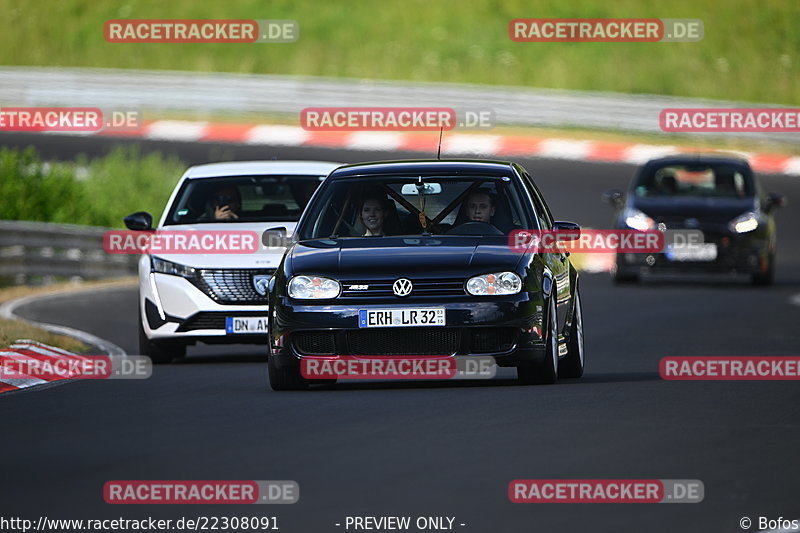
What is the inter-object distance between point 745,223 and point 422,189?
482 inches

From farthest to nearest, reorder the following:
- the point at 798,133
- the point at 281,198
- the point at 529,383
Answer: the point at 798,133, the point at 281,198, the point at 529,383

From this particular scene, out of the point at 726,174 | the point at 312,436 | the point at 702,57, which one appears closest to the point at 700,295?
the point at 726,174

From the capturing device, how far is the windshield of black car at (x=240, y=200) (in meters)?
15.9

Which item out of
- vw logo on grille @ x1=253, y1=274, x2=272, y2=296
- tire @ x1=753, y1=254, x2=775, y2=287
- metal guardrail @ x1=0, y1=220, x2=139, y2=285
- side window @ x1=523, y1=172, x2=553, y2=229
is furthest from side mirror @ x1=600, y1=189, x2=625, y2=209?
side window @ x1=523, y1=172, x2=553, y2=229

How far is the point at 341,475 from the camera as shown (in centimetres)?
825

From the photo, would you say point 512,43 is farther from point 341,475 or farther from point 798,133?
point 341,475

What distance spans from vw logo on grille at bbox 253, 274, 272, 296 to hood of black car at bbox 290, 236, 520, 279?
9.17 feet

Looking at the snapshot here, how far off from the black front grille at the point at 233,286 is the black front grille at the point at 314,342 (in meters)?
3.35

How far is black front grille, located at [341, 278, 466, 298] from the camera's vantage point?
11.5 m

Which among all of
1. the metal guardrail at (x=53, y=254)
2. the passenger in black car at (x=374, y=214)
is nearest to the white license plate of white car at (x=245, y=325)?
the passenger in black car at (x=374, y=214)

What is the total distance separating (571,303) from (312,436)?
3756mm

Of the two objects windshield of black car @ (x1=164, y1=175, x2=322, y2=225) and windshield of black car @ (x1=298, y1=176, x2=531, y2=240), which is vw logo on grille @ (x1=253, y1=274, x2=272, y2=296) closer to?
windshield of black car @ (x1=164, y1=175, x2=322, y2=225)

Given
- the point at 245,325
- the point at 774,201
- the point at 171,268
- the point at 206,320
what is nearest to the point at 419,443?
the point at 245,325

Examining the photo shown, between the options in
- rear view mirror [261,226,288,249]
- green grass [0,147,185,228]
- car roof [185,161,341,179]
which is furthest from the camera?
green grass [0,147,185,228]
